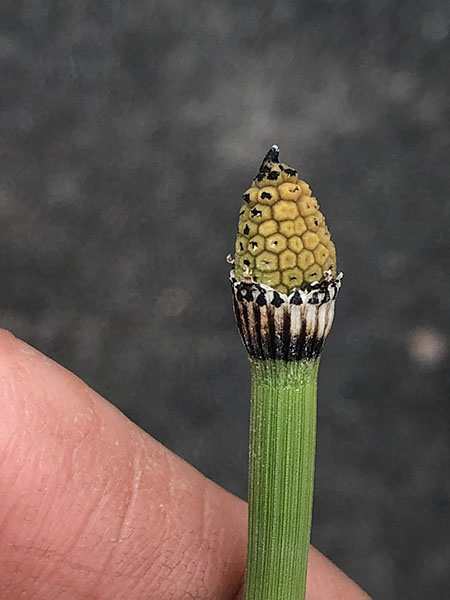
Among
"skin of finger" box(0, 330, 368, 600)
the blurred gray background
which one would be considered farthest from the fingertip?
the blurred gray background

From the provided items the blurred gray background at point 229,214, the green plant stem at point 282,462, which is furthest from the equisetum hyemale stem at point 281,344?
the blurred gray background at point 229,214

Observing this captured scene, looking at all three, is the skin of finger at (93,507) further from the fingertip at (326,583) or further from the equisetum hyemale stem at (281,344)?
the equisetum hyemale stem at (281,344)

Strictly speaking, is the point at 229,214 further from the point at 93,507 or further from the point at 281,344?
the point at 281,344

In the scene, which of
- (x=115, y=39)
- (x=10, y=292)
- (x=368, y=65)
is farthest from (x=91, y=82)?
(x=368, y=65)

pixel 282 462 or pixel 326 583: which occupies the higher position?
pixel 326 583

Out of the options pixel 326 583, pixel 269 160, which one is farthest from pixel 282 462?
pixel 326 583

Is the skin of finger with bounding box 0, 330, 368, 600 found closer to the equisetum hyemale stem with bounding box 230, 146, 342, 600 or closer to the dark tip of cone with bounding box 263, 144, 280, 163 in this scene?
the equisetum hyemale stem with bounding box 230, 146, 342, 600
